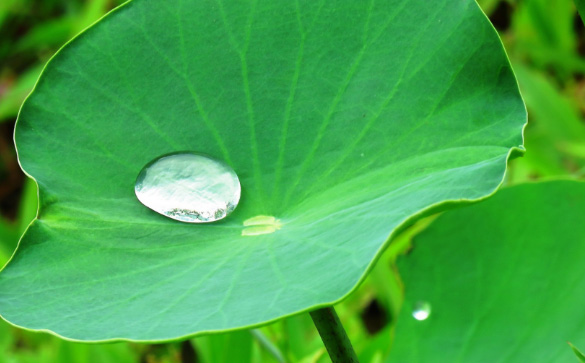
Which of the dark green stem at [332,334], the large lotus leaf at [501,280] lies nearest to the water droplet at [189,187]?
the dark green stem at [332,334]

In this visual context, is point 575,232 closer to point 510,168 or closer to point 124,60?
point 124,60

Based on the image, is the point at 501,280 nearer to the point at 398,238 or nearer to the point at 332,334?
the point at 332,334

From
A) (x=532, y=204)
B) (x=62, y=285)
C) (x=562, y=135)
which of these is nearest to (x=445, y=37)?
(x=532, y=204)

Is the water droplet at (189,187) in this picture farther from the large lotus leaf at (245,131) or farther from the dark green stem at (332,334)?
the dark green stem at (332,334)

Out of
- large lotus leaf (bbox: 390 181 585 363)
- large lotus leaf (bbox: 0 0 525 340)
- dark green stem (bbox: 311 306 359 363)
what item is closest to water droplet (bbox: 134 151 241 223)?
large lotus leaf (bbox: 0 0 525 340)

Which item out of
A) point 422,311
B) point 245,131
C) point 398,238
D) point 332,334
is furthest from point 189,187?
point 398,238

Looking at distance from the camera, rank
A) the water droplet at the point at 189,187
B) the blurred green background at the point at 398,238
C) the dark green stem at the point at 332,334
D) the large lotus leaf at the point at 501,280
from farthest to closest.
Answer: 1. the blurred green background at the point at 398,238
2. the large lotus leaf at the point at 501,280
3. the water droplet at the point at 189,187
4. the dark green stem at the point at 332,334

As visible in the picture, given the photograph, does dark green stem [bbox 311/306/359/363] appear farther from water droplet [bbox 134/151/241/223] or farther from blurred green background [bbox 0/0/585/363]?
blurred green background [bbox 0/0/585/363]
